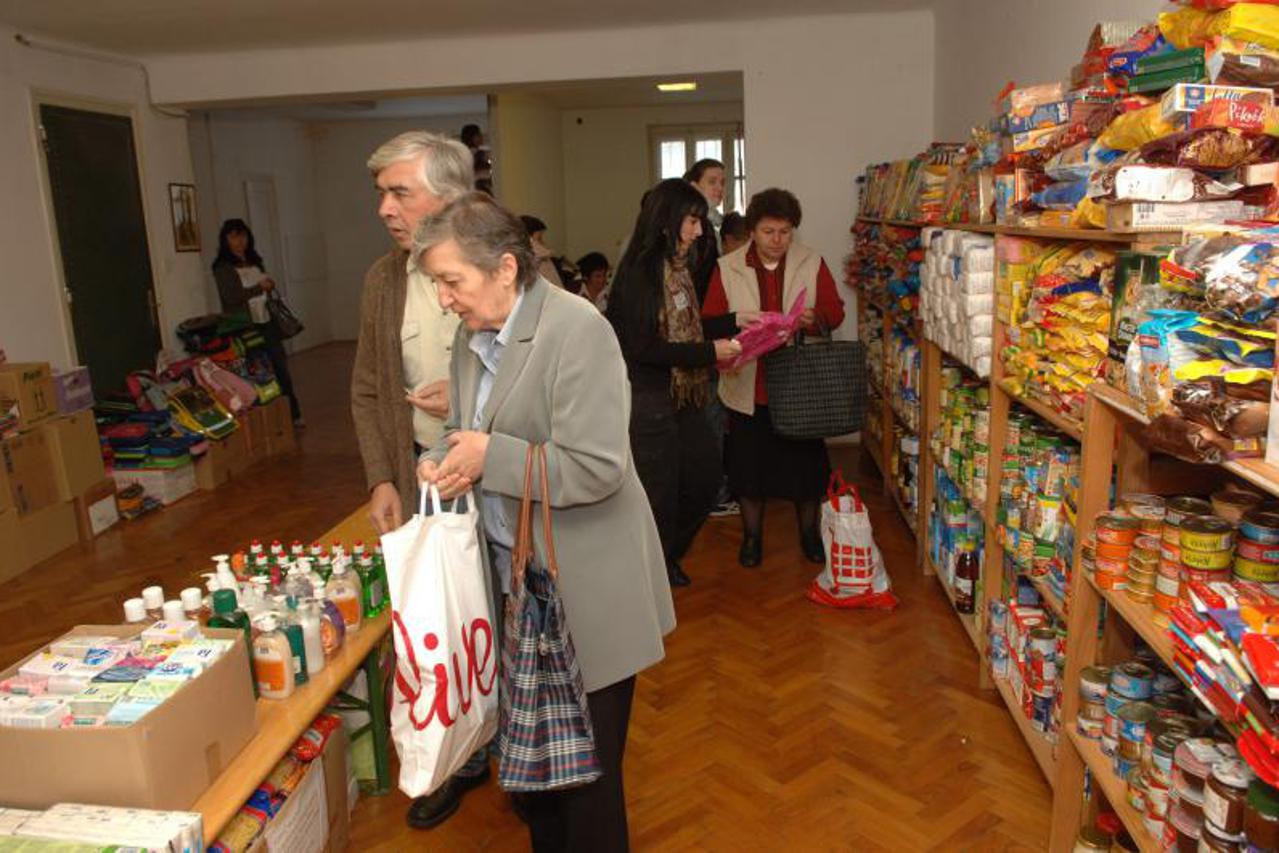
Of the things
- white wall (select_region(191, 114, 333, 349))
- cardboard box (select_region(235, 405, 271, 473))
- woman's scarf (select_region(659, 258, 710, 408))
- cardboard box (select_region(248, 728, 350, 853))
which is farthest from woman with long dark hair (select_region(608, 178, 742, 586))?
white wall (select_region(191, 114, 333, 349))

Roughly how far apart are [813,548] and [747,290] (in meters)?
1.21

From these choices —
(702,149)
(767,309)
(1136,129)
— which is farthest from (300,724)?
(702,149)

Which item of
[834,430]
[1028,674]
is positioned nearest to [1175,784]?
[1028,674]

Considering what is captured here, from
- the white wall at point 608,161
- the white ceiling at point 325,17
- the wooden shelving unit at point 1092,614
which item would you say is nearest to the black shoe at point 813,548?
the wooden shelving unit at point 1092,614

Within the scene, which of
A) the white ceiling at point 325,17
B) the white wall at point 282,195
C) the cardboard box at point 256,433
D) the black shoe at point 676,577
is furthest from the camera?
the white wall at point 282,195

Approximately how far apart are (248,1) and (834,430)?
3932 mm

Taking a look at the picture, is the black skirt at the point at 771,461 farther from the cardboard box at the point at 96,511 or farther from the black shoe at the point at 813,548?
the cardboard box at the point at 96,511

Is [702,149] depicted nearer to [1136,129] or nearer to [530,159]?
[530,159]

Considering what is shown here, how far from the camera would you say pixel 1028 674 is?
2777 mm

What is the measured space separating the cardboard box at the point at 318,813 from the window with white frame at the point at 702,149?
9.99 m

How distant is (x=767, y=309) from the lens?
14.0 ft

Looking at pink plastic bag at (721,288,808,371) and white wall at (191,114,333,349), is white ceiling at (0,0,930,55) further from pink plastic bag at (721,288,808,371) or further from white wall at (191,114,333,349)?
white wall at (191,114,333,349)

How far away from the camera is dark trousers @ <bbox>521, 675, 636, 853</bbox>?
6.34ft

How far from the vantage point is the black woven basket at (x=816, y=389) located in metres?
4.00
